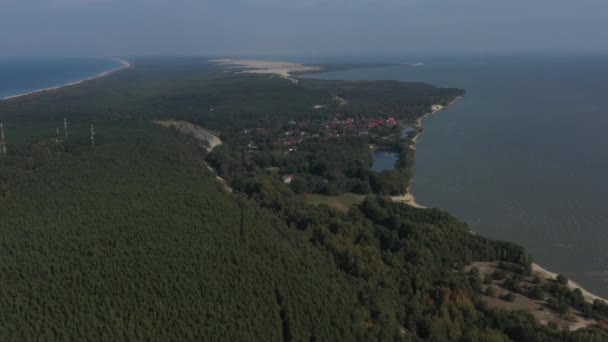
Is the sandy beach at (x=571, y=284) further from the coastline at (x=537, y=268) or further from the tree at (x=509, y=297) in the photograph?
the tree at (x=509, y=297)

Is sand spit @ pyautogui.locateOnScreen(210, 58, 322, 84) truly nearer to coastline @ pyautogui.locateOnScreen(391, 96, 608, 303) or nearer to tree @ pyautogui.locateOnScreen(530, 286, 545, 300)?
coastline @ pyautogui.locateOnScreen(391, 96, 608, 303)

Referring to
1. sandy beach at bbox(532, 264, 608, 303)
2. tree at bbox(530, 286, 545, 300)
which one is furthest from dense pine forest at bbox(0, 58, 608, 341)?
sandy beach at bbox(532, 264, 608, 303)

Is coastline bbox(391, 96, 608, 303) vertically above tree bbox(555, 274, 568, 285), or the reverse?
tree bbox(555, 274, 568, 285)

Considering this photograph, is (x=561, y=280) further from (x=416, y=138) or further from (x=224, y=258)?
(x=416, y=138)

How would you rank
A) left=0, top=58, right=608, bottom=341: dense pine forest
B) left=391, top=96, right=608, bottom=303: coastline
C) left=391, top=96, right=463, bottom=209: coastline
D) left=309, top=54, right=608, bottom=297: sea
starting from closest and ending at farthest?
left=0, top=58, right=608, bottom=341: dense pine forest
left=391, top=96, right=608, bottom=303: coastline
left=309, top=54, right=608, bottom=297: sea
left=391, top=96, right=463, bottom=209: coastline

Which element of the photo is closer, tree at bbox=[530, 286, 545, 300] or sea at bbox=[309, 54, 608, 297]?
tree at bbox=[530, 286, 545, 300]

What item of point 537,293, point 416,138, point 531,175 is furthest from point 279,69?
point 537,293

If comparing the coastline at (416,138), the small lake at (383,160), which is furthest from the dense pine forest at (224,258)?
the small lake at (383,160)

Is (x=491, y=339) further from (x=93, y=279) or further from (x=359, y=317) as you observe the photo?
(x=93, y=279)
